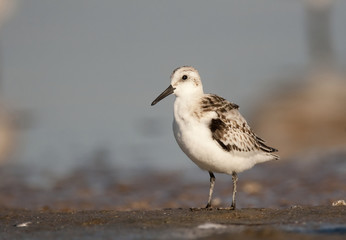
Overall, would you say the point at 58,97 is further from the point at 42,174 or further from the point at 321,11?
the point at 321,11

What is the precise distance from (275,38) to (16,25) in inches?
396

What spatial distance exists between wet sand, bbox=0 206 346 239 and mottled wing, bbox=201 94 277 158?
2.38 ft

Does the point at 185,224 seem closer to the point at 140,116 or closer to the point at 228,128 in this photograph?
the point at 228,128

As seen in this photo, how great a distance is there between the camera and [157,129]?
62.2ft

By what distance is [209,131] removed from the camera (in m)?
8.20

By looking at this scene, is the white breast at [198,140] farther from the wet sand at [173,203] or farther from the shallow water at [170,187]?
the shallow water at [170,187]

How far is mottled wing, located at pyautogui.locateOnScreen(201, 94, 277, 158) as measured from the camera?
830 centimetres

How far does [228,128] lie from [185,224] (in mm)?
1594

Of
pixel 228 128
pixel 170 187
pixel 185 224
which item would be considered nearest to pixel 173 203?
pixel 170 187

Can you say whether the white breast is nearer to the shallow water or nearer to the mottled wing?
the mottled wing

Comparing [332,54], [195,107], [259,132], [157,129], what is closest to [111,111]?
[157,129]

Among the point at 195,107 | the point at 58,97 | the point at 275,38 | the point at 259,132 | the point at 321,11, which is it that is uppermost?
the point at 321,11

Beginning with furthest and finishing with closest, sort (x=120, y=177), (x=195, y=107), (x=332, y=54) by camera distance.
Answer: (x=332, y=54)
(x=120, y=177)
(x=195, y=107)

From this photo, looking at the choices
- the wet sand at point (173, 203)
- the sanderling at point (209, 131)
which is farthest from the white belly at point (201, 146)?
the wet sand at point (173, 203)
